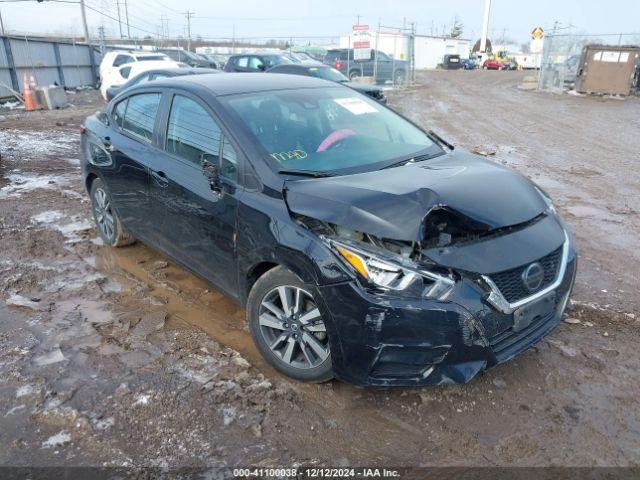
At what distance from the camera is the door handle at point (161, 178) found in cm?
388

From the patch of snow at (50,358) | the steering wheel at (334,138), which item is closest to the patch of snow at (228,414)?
the patch of snow at (50,358)

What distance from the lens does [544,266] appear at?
9.36 ft

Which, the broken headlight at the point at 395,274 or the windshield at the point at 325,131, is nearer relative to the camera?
the broken headlight at the point at 395,274

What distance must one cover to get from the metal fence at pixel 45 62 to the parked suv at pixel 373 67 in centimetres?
1256

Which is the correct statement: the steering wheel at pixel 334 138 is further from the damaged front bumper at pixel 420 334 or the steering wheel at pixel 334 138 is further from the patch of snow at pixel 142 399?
the patch of snow at pixel 142 399

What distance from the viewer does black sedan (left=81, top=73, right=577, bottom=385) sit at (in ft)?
8.50

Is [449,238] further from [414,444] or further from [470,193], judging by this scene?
[414,444]

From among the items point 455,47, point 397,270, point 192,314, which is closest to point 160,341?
point 192,314

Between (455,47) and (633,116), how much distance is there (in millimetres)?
53707

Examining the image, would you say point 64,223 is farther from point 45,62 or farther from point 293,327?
point 45,62

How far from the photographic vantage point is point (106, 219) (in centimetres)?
516

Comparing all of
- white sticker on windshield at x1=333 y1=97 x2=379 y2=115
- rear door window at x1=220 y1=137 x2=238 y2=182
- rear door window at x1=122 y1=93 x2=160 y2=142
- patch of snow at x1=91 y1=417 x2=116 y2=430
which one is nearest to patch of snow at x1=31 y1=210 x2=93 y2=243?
rear door window at x1=122 y1=93 x2=160 y2=142

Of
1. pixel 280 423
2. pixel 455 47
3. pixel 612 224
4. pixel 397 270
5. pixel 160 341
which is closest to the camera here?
pixel 397 270

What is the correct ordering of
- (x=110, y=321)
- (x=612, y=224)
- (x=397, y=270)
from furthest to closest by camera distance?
(x=612, y=224), (x=110, y=321), (x=397, y=270)
